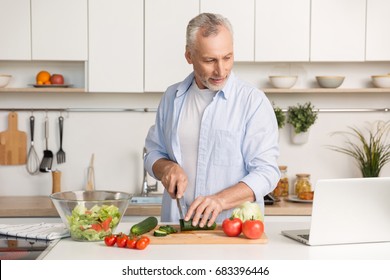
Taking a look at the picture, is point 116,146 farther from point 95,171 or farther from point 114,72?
point 114,72

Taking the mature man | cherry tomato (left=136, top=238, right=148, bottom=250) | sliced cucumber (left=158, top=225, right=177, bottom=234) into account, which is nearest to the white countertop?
cherry tomato (left=136, top=238, right=148, bottom=250)

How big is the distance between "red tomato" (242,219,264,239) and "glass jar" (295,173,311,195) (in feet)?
6.82

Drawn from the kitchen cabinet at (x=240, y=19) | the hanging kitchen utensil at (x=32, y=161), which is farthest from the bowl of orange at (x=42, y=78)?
the kitchen cabinet at (x=240, y=19)

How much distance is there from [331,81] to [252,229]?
226 centimetres

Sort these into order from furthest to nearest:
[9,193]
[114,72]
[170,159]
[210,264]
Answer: [9,193], [114,72], [170,159], [210,264]

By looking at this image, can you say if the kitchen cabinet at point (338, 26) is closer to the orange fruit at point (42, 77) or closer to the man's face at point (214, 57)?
→ the man's face at point (214, 57)

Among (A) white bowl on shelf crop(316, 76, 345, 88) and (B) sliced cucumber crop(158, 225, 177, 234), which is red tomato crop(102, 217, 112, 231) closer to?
(B) sliced cucumber crop(158, 225, 177, 234)

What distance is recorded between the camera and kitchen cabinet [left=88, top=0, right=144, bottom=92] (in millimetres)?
4285

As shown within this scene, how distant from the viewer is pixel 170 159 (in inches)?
124

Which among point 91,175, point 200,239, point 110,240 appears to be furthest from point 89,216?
point 91,175

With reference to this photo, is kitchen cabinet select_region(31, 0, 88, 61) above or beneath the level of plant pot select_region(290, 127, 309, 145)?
above

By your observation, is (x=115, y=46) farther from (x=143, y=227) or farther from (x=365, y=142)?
(x=143, y=227)

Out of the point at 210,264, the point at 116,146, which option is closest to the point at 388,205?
the point at 210,264

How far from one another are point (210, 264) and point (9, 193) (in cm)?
277
